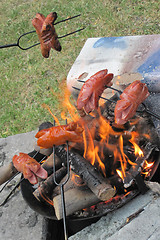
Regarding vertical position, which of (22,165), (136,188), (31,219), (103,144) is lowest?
(31,219)

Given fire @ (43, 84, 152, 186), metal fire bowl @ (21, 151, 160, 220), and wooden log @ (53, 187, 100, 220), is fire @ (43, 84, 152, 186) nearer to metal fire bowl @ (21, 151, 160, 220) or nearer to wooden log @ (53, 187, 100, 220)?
metal fire bowl @ (21, 151, 160, 220)

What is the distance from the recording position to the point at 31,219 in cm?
283

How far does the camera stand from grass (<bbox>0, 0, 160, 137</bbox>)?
202 inches

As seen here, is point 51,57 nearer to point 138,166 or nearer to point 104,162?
point 104,162

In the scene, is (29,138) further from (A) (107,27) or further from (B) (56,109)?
(A) (107,27)

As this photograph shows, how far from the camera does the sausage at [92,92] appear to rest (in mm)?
2205

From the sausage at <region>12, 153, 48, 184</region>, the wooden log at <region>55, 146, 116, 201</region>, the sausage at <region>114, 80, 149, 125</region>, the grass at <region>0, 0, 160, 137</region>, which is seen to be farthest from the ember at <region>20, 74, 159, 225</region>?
the grass at <region>0, 0, 160, 137</region>

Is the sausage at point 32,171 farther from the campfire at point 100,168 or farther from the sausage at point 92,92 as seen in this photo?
the sausage at point 92,92

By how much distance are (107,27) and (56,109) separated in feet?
7.91

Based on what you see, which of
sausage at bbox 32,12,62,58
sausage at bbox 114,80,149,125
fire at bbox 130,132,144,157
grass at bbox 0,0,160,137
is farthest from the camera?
grass at bbox 0,0,160,137

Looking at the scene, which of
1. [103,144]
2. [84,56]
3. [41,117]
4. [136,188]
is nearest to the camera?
[136,188]

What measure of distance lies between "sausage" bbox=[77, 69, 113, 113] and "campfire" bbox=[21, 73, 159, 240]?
6.5 inches

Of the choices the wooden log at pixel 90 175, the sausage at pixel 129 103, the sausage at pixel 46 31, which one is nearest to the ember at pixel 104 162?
the wooden log at pixel 90 175

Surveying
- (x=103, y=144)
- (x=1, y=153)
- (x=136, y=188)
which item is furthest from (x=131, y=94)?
(x=1, y=153)
